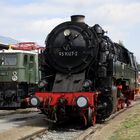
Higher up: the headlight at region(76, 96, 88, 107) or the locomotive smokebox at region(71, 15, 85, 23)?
the locomotive smokebox at region(71, 15, 85, 23)

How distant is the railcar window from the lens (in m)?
21.5

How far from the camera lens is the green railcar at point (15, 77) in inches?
824

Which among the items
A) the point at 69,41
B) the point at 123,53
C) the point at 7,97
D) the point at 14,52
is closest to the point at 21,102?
the point at 7,97

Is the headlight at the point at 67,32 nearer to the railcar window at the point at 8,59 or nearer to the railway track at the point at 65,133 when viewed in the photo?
the railway track at the point at 65,133

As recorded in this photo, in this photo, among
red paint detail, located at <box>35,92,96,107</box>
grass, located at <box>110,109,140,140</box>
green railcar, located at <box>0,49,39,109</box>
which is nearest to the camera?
grass, located at <box>110,109,140,140</box>

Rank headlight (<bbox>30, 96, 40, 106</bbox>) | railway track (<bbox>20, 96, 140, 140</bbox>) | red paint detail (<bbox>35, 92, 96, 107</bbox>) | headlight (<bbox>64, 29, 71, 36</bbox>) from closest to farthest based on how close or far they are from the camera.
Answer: railway track (<bbox>20, 96, 140, 140</bbox>) < red paint detail (<bbox>35, 92, 96, 107</bbox>) < headlight (<bbox>30, 96, 40, 106</bbox>) < headlight (<bbox>64, 29, 71, 36</bbox>)

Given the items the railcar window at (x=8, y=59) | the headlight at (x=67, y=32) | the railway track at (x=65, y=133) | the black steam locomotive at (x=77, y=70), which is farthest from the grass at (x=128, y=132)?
the railcar window at (x=8, y=59)

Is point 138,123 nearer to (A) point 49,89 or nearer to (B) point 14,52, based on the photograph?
(A) point 49,89

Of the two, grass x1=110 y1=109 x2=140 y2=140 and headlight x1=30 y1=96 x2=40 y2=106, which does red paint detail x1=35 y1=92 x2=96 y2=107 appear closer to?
headlight x1=30 y1=96 x2=40 y2=106

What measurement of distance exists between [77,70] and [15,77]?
22.2 ft

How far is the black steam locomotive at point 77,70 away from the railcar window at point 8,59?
584 cm

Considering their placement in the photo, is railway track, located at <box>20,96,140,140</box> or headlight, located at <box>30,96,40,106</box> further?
headlight, located at <box>30,96,40,106</box>

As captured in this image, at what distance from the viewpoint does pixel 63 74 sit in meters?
15.4

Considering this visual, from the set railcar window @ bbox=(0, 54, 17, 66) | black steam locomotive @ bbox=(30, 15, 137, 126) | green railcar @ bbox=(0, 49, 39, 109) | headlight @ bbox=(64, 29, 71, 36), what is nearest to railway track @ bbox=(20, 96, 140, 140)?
black steam locomotive @ bbox=(30, 15, 137, 126)
